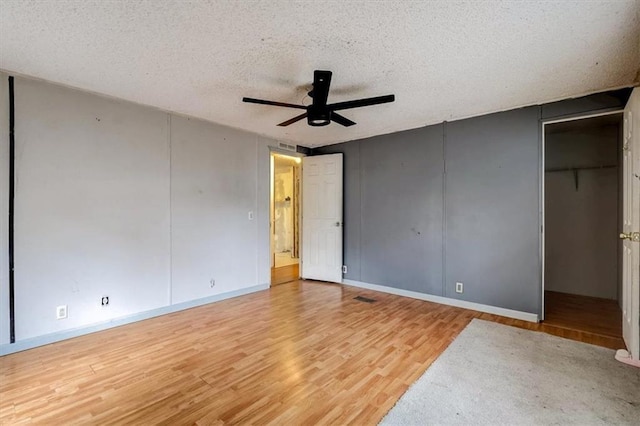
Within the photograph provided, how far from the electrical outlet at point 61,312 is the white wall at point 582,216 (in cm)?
637

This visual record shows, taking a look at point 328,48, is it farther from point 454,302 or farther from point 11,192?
point 454,302

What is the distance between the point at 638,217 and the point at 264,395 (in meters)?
3.08

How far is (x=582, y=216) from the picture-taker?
441 centimetres

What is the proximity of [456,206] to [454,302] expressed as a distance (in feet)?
4.18

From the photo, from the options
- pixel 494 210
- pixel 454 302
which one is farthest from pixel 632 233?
pixel 454 302

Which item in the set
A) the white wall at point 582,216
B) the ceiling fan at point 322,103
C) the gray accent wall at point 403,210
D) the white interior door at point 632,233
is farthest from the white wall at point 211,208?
the white wall at point 582,216

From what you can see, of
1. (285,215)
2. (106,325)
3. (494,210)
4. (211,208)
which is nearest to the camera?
(106,325)

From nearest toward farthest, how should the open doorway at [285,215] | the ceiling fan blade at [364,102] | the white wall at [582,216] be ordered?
the ceiling fan blade at [364,102], the white wall at [582,216], the open doorway at [285,215]

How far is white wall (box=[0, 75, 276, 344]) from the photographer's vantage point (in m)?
2.68

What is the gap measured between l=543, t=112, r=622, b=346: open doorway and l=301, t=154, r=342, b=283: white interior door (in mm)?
3030

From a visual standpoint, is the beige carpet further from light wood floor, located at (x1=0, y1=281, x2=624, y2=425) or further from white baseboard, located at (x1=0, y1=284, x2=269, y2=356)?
white baseboard, located at (x1=0, y1=284, x2=269, y2=356)

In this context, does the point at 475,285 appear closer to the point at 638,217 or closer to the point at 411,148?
the point at 638,217

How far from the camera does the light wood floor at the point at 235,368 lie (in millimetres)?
1833

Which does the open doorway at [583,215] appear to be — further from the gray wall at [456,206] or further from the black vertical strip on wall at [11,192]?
the black vertical strip on wall at [11,192]
